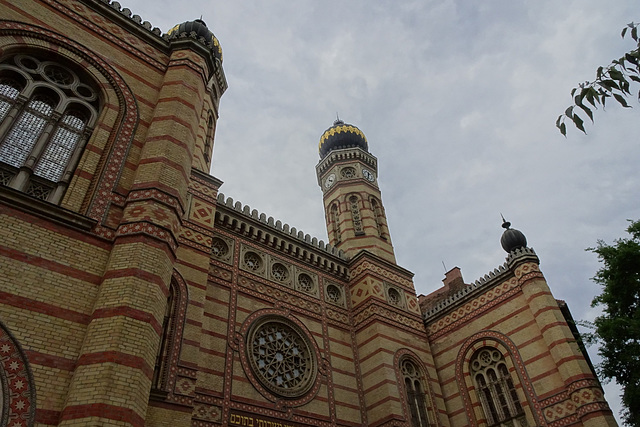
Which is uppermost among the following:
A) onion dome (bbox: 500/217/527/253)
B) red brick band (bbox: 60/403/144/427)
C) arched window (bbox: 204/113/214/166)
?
arched window (bbox: 204/113/214/166)

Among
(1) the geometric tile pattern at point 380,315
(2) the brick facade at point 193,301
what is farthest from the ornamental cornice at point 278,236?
(1) the geometric tile pattern at point 380,315

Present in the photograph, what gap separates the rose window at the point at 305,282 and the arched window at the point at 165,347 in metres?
5.08

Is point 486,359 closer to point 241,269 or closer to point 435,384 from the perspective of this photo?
point 435,384

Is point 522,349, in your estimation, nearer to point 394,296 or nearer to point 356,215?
point 394,296

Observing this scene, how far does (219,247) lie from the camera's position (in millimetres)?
12711

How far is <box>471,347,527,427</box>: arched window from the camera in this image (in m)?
12.6

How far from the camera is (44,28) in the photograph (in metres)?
8.16

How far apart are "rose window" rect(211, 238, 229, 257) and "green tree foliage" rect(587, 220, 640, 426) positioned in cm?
976

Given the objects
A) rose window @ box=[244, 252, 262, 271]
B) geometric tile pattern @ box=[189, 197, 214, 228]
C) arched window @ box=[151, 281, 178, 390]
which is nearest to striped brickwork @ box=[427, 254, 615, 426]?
rose window @ box=[244, 252, 262, 271]

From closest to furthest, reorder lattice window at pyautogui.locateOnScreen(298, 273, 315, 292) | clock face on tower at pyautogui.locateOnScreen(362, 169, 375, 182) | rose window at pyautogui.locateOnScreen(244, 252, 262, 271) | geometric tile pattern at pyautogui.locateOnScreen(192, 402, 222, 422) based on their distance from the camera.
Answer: geometric tile pattern at pyautogui.locateOnScreen(192, 402, 222, 422), rose window at pyautogui.locateOnScreen(244, 252, 262, 271), lattice window at pyautogui.locateOnScreen(298, 273, 315, 292), clock face on tower at pyautogui.locateOnScreen(362, 169, 375, 182)

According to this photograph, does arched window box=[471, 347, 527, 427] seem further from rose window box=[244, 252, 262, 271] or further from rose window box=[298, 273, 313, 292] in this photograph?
rose window box=[244, 252, 262, 271]

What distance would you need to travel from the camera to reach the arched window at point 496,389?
41.3ft

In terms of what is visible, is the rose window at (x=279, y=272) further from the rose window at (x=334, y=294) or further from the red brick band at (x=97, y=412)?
the red brick band at (x=97, y=412)

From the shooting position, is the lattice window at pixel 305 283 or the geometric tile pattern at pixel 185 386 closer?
the geometric tile pattern at pixel 185 386
